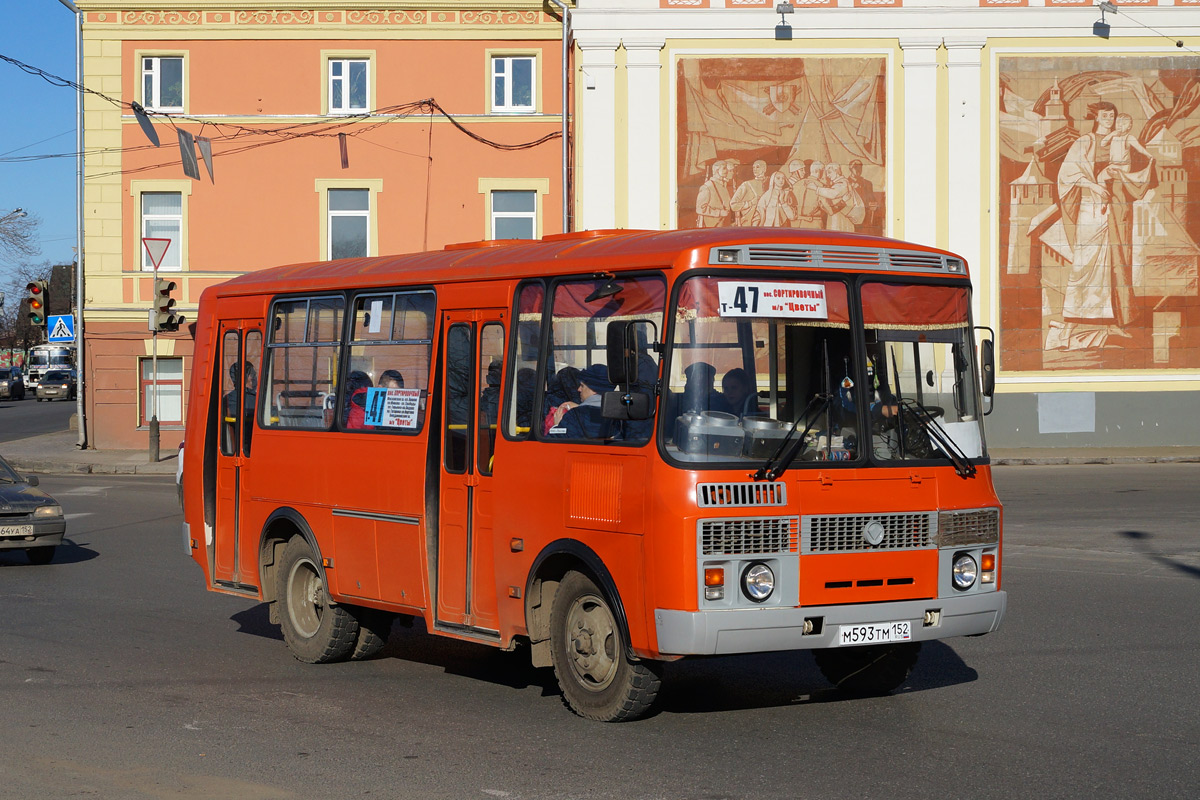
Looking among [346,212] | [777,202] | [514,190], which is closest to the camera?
[777,202]

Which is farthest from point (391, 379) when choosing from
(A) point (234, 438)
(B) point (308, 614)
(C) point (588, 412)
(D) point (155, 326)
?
(D) point (155, 326)

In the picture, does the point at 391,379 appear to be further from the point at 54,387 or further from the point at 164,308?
the point at 54,387

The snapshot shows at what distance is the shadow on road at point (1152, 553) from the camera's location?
14234mm

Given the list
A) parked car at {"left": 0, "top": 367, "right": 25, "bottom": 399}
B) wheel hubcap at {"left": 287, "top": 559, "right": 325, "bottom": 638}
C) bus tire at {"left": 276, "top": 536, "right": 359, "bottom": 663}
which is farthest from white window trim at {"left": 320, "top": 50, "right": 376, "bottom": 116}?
parked car at {"left": 0, "top": 367, "right": 25, "bottom": 399}

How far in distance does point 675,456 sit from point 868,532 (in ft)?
3.79

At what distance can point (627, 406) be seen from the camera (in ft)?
24.7

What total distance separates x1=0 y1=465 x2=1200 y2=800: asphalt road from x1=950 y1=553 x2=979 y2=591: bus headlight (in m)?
0.73

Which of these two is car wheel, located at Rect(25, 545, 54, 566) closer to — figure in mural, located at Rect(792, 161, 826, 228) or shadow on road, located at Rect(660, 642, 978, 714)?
shadow on road, located at Rect(660, 642, 978, 714)

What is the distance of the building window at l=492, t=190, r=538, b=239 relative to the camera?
35125 millimetres

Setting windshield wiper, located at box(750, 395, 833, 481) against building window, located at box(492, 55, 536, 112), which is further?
building window, located at box(492, 55, 536, 112)

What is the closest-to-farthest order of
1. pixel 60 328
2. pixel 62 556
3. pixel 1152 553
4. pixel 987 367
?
pixel 987 367 < pixel 1152 553 < pixel 62 556 < pixel 60 328

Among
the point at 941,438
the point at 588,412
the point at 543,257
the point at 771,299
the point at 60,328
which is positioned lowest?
the point at 941,438

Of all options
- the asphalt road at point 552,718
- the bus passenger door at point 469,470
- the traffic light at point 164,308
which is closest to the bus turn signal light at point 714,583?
the asphalt road at point 552,718

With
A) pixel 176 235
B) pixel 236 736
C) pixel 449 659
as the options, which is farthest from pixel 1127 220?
pixel 236 736
